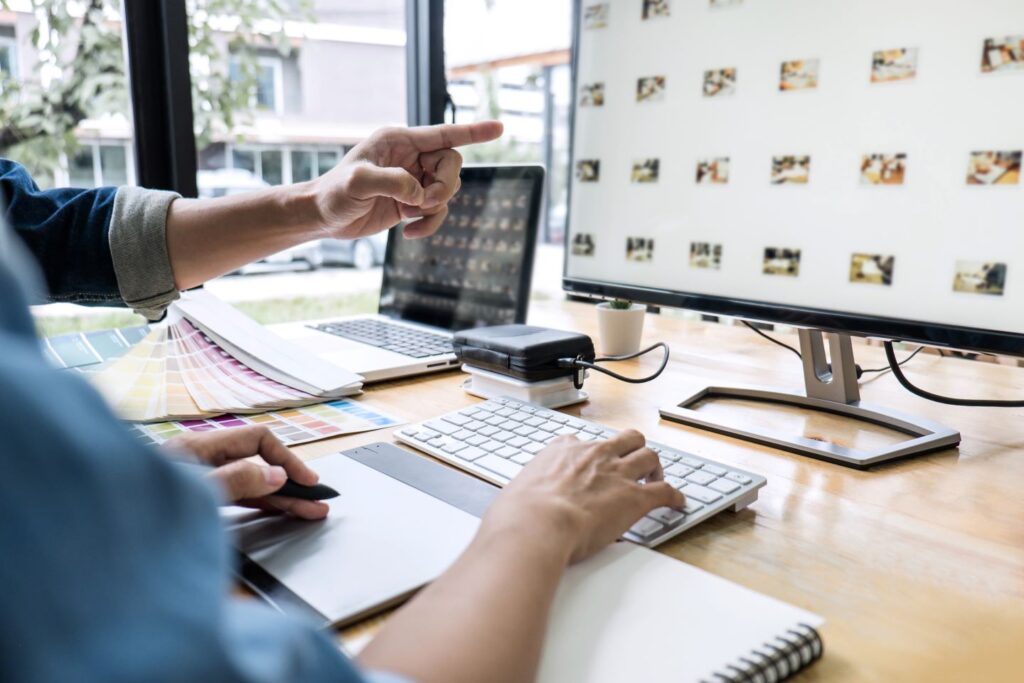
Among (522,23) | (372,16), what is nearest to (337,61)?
(372,16)

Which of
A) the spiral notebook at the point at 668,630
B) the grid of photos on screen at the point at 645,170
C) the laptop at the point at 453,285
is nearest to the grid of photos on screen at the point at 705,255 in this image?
the grid of photos on screen at the point at 645,170

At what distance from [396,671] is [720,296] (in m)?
0.66

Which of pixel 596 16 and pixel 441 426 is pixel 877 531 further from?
pixel 596 16

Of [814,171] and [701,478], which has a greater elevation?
[814,171]

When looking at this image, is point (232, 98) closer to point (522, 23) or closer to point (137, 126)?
point (137, 126)

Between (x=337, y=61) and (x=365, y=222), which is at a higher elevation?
(x=337, y=61)

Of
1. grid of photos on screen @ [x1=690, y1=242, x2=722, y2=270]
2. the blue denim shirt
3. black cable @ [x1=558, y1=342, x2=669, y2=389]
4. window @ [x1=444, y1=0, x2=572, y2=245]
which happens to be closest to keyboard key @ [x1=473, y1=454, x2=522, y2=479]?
black cable @ [x1=558, y1=342, x2=669, y2=389]

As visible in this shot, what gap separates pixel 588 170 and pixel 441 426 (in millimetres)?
434

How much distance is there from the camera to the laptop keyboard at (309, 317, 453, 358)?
3.92 feet

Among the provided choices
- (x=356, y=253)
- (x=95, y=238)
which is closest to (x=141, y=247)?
(x=95, y=238)

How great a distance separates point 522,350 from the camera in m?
0.93

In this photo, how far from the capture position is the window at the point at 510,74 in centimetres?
201

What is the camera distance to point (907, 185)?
0.75 metres

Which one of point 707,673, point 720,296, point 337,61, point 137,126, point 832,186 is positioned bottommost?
point 707,673
